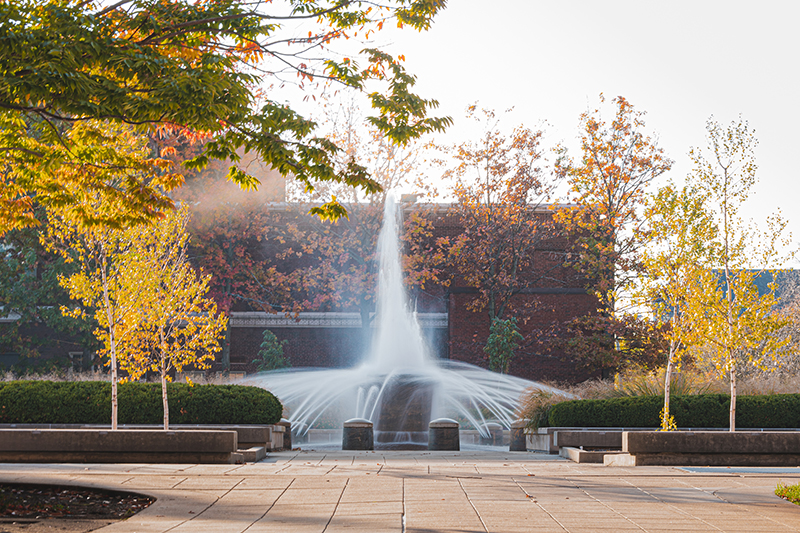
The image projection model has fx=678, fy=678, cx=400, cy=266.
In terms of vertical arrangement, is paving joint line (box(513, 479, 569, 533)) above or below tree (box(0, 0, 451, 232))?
below

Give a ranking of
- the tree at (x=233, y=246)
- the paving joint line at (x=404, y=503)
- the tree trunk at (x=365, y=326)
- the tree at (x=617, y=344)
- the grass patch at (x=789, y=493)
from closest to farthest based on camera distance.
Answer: the paving joint line at (x=404, y=503) → the grass patch at (x=789, y=493) → the tree at (x=617, y=344) → the tree at (x=233, y=246) → the tree trunk at (x=365, y=326)

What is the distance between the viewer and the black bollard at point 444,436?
53.8ft

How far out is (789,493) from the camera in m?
8.21

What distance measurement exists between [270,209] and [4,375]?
12.5 meters

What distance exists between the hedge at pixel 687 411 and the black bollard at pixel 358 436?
4.43 metres

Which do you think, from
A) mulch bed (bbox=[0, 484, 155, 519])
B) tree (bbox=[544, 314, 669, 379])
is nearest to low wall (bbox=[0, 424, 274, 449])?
mulch bed (bbox=[0, 484, 155, 519])

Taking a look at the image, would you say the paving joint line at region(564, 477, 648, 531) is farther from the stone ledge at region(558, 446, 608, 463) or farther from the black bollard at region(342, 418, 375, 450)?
the black bollard at region(342, 418, 375, 450)

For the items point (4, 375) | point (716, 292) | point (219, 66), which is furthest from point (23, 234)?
point (716, 292)

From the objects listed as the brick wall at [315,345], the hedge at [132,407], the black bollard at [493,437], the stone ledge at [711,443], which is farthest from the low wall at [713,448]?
the brick wall at [315,345]

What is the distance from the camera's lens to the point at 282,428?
1655 cm

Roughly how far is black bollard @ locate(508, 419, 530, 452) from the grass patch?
28.7ft

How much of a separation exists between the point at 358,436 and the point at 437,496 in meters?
8.31

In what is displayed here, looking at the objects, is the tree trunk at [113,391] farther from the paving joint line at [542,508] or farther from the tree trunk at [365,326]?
the tree trunk at [365,326]

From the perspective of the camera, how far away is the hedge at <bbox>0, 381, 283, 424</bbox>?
1556cm
